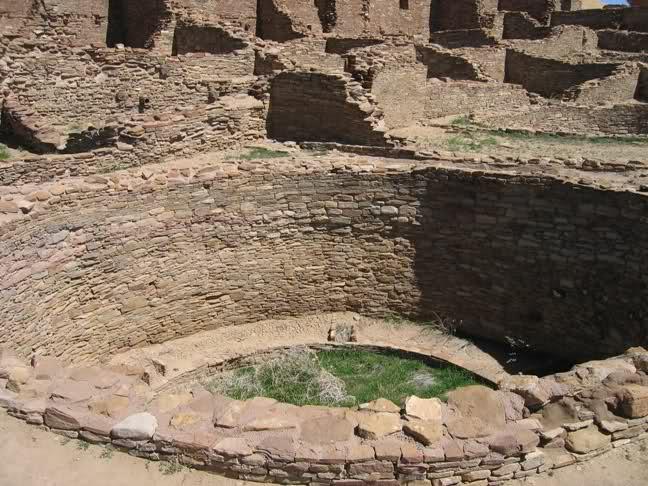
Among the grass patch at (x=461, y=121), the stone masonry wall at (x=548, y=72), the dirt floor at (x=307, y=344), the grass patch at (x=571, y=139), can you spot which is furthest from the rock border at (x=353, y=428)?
the stone masonry wall at (x=548, y=72)

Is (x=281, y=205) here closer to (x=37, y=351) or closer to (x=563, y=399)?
(x=37, y=351)

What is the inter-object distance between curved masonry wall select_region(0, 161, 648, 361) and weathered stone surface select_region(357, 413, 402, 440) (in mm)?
4542

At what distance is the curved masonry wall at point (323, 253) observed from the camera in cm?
834

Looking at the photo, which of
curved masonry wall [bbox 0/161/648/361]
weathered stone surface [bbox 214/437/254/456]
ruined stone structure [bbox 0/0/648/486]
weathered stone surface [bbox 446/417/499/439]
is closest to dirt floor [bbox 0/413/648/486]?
ruined stone structure [bbox 0/0/648/486]

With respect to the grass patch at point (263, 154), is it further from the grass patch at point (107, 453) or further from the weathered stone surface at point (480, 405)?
the grass patch at point (107, 453)

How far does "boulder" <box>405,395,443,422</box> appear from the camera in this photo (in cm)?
516

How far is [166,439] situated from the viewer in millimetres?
4977

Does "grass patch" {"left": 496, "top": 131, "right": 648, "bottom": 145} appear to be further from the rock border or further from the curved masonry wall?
the rock border

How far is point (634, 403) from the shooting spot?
542 centimetres

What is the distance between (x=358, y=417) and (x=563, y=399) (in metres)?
1.73

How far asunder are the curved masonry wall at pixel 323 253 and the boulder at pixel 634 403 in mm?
3546

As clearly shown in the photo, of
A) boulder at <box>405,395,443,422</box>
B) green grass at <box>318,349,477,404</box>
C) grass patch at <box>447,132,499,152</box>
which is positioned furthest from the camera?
grass patch at <box>447,132,499,152</box>

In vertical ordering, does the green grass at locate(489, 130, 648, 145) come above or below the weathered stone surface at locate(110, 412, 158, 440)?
above

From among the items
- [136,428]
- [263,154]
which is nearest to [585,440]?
[136,428]
